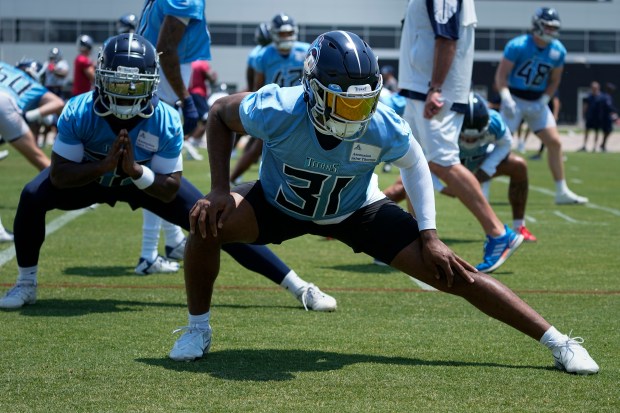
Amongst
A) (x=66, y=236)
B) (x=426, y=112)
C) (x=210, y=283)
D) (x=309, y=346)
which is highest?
(x=426, y=112)

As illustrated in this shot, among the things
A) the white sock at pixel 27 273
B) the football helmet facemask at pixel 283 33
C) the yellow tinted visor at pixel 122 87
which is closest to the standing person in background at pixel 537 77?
the football helmet facemask at pixel 283 33

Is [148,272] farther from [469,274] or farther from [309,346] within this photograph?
[469,274]

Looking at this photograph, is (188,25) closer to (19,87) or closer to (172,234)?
(172,234)

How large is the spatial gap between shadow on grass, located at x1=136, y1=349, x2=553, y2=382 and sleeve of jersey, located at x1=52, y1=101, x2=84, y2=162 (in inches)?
61.8

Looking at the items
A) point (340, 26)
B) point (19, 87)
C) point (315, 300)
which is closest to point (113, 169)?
point (315, 300)

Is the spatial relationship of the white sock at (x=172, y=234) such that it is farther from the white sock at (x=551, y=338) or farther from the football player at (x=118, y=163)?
the white sock at (x=551, y=338)

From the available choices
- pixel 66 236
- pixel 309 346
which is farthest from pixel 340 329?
pixel 66 236

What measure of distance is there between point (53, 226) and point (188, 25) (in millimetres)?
2946

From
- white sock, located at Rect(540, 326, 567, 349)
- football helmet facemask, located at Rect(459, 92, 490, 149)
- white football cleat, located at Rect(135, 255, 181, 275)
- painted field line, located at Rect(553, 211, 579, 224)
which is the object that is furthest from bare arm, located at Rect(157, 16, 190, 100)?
painted field line, located at Rect(553, 211, 579, 224)

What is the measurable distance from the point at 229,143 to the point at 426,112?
2.82 meters

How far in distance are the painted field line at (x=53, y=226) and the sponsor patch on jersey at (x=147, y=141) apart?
2.03 meters

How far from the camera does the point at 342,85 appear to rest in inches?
161

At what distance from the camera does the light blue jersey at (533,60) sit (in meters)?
12.2

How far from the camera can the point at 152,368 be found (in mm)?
4332
